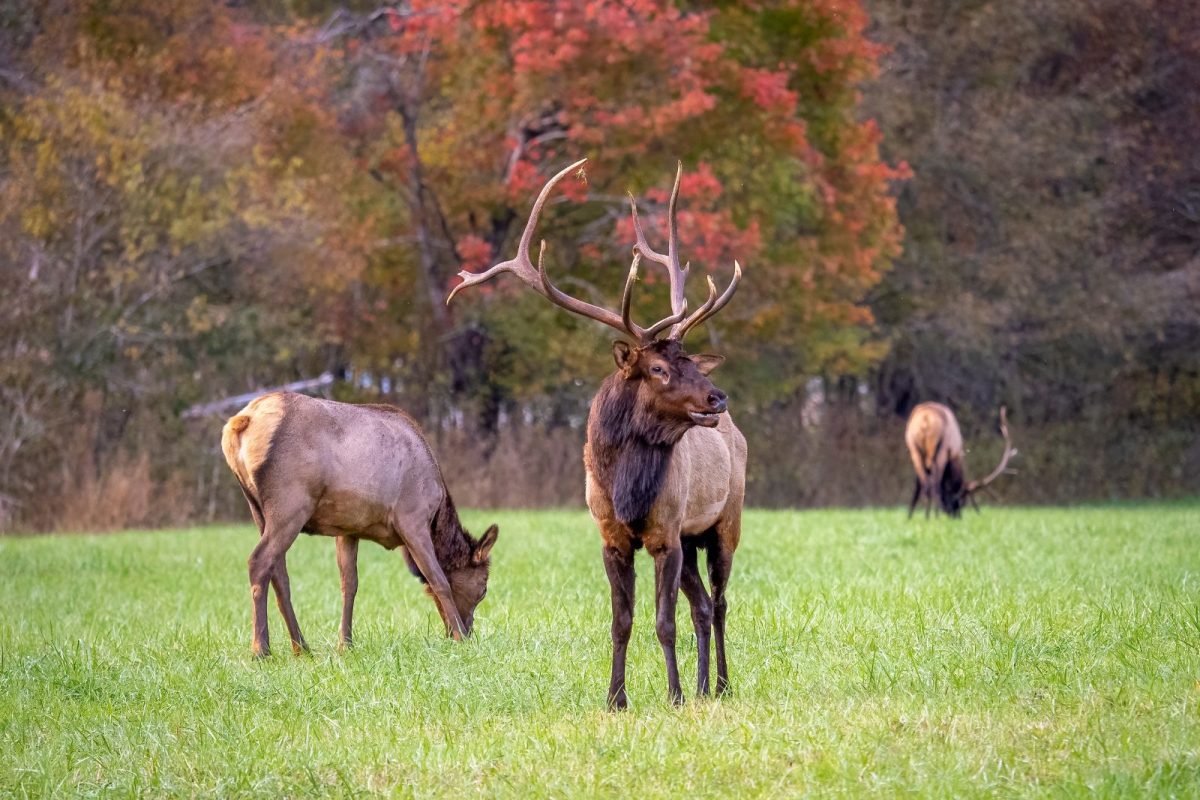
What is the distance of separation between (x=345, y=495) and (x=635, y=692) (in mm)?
2908

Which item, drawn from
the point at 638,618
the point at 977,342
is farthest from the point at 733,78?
the point at 638,618

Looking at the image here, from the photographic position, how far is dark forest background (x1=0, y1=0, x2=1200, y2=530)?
75.9 ft

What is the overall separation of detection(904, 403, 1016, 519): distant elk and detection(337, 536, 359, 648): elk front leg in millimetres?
13855

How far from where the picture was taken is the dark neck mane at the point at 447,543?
35.3ft

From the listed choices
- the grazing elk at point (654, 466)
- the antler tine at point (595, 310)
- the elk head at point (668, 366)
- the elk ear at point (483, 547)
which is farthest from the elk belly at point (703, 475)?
the elk ear at point (483, 547)

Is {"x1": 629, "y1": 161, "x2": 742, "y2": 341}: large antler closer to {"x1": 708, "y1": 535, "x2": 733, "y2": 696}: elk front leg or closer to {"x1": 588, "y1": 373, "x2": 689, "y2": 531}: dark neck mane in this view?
{"x1": 588, "y1": 373, "x2": 689, "y2": 531}: dark neck mane

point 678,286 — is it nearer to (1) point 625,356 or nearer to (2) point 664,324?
(2) point 664,324

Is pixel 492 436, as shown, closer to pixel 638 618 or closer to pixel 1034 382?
pixel 1034 382

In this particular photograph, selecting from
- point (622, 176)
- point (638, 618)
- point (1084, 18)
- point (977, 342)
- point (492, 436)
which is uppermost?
point (1084, 18)

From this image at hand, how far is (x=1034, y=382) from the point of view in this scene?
33750mm

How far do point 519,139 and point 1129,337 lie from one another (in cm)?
1394

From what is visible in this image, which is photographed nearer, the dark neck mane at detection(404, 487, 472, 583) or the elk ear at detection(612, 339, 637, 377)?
the elk ear at detection(612, 339, 637, 377)

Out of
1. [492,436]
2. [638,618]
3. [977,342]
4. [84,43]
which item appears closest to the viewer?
[638,618]

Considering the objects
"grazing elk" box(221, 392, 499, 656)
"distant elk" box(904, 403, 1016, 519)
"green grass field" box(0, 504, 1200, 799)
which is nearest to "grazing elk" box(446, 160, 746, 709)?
"green grass field" box(0, 504, 1200, 799)
